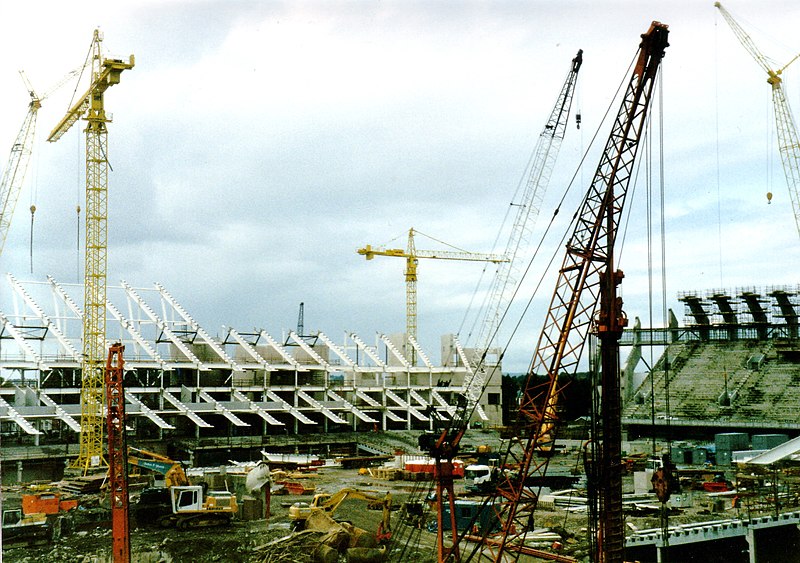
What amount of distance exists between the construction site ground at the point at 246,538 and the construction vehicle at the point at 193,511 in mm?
330

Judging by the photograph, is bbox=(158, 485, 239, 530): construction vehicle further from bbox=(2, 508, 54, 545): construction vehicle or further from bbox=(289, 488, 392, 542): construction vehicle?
bbox=(2, 508, 54, 545): construction vehicle

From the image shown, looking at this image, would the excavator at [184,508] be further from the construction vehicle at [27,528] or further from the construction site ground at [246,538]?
the construction vehicle at [27,528]

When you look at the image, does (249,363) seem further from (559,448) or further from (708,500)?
(708,500)

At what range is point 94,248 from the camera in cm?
4766

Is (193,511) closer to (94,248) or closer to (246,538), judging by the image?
(246,538)

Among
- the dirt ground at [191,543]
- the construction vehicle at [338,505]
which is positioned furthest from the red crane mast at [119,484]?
the construction vehicle at [338,505]

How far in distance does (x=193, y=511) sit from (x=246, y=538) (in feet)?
9.24

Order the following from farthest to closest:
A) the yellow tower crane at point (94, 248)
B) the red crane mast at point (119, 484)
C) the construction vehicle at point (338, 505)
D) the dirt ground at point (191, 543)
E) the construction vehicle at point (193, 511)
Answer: the yellow tower crane at point (94, 248), the construction vehicle at point (193, 511), the construction vehicle at point (338, 505), the dirt ground at point (191, 543), the red crane mast at point (119, 484)

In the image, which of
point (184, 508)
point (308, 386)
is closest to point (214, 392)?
point (308, 386)

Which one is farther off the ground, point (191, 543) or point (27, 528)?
point (27, 528)

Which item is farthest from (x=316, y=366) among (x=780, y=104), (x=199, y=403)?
(x=780, y=104)

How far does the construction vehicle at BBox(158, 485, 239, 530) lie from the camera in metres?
30.7

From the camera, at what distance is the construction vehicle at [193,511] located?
101ft

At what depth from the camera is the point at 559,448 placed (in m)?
65.2
